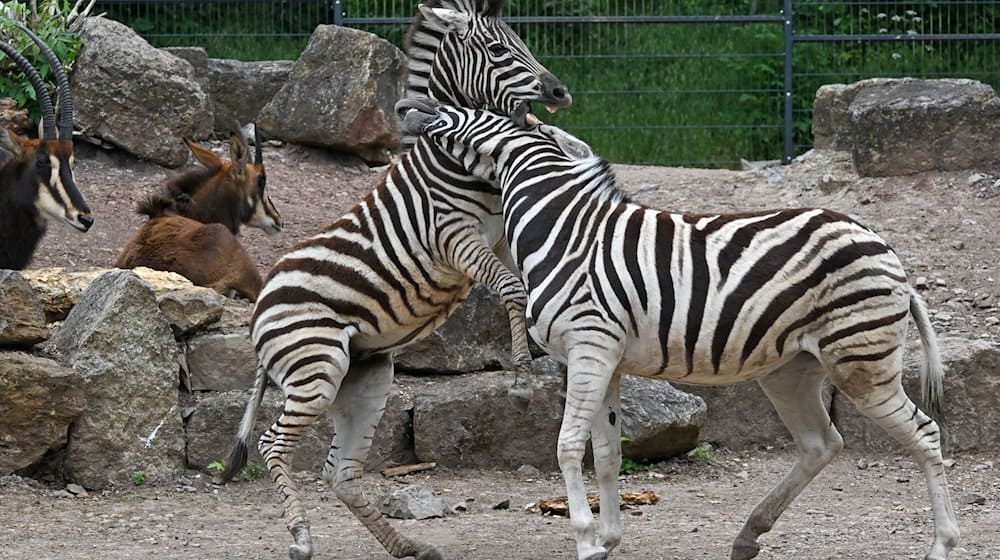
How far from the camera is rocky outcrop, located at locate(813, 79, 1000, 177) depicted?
1128cm

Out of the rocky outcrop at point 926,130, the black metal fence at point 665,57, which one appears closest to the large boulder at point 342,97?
the black metal fence at point 665,57

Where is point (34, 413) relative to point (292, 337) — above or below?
below

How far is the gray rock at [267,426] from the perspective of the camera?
7.92 metres

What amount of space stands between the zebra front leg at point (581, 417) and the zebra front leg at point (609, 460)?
1.19 ft

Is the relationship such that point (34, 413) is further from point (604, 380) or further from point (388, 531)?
point (604, 380)

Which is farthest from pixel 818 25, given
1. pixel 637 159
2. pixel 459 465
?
pixel 459 465

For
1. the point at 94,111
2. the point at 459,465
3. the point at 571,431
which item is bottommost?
the point at 459,465

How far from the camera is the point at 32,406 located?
24.5 ft

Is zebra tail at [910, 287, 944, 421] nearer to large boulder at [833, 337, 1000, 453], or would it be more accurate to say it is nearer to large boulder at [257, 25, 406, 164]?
large boulder at [833, 337, 1000, 453]

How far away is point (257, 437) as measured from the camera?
798cm

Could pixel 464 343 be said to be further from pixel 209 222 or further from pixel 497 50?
pixel 209 222

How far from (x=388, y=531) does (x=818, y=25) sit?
1123 centimetres

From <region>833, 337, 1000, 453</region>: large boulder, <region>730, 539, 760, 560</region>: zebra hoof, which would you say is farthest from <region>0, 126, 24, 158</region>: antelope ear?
<region>833, 337, 1000, 453</region>: large boulder

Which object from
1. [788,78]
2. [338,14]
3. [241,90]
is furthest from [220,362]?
[788,78]
